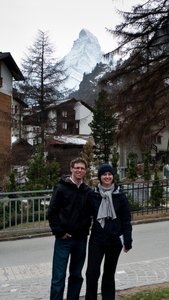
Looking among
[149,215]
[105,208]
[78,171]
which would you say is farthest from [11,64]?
[105,208]

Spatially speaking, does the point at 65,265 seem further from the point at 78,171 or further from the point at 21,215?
the point at 21,215

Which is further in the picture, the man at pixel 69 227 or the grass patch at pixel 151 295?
the grass patch at pixel 151 295

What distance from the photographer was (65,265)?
3686 millimetres

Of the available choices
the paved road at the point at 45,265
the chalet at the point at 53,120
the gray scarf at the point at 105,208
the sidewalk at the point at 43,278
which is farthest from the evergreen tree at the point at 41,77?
the gray scarf at the point at 105,208

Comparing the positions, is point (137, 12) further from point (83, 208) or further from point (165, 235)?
point (83, 208)

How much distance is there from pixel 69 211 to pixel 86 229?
0.33 metres

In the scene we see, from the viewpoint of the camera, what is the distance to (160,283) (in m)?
4.60

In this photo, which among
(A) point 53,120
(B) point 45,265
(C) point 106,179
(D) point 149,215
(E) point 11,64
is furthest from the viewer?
(E) point 11,64

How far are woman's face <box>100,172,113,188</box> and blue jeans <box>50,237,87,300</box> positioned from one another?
751 mm

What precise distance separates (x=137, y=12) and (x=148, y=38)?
925 millimetres

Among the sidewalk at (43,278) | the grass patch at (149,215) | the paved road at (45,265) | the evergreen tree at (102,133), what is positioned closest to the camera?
the sidewalk at (43,278)

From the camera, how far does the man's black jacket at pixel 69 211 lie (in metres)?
3.68

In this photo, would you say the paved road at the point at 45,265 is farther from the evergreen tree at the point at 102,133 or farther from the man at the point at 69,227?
the evergreen tree at the point at 102,133

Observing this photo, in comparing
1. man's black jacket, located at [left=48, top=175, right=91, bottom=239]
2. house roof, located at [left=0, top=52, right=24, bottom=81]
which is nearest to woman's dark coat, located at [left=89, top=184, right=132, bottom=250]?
man's black jacket, located at [left=48, top=175, right=91, bottom=239]
